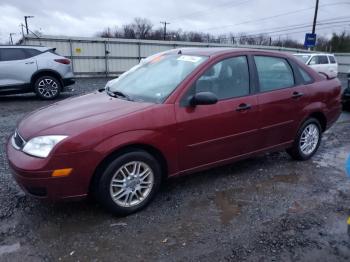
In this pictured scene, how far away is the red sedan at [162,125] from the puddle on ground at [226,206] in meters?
0.38

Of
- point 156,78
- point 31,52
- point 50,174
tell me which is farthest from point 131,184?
point 31,52

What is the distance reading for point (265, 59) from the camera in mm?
4250

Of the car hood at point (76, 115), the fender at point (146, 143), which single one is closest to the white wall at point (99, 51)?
the car hood at point (76, 115)

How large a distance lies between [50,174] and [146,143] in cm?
90

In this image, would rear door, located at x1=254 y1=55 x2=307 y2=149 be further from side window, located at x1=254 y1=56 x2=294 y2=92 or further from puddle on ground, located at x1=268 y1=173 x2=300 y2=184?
puddle on ground, located at x1=268 y1=173 x2=300 y2=184

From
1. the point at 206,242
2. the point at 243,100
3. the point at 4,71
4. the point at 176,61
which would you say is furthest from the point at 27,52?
the point at 206,242

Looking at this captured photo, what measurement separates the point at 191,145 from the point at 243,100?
888mm

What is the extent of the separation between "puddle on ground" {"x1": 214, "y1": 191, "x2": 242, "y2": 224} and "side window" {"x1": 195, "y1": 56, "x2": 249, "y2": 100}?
112cm

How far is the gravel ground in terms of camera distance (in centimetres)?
272

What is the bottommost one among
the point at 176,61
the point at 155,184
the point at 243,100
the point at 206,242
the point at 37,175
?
the point at 206,242

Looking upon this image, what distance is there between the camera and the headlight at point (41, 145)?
282 cm

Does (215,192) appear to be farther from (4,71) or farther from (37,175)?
(4,71)

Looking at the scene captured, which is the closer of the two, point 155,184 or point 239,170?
point 155,184

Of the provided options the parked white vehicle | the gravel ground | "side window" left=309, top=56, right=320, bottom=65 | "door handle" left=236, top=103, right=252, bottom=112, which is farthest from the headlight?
"side window" left=309, top=56, right=320, bottom=65
